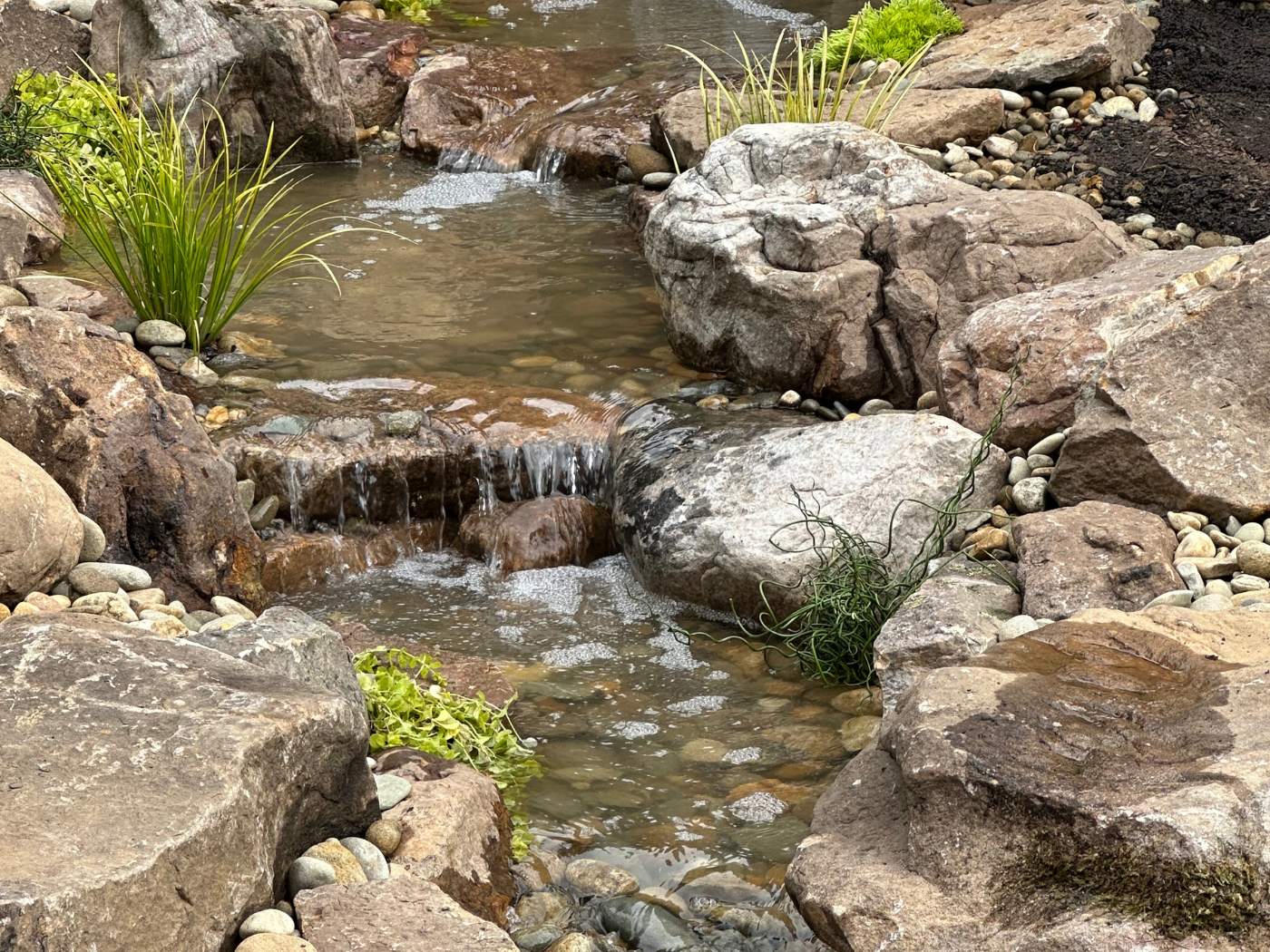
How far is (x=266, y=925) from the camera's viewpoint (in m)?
A: 2.91

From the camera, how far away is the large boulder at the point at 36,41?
906 centimetres

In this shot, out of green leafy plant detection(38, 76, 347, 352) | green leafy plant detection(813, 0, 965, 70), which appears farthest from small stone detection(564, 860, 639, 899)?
green leafy plant detection(813, 0, 965, 70)

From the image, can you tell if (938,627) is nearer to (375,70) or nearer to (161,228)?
(161,228)

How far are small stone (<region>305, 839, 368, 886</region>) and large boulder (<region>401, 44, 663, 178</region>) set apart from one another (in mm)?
6831

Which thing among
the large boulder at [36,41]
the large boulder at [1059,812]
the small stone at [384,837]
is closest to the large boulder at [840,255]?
the large boulder at [1059,812]

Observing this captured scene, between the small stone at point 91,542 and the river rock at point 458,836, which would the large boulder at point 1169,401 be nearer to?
the river rock at point 458,836

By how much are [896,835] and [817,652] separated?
71.0 inches

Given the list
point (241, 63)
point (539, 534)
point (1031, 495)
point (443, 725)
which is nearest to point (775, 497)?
point (1031, 495)

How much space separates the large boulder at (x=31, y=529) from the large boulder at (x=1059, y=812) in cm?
228

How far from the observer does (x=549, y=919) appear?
12.3ft

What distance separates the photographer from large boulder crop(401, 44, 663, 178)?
9.61m

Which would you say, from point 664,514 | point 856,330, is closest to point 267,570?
point 664,514

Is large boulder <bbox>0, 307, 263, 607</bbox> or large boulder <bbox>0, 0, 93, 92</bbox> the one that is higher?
large boulder <bbox>0, 0, 93, 92</bbox>

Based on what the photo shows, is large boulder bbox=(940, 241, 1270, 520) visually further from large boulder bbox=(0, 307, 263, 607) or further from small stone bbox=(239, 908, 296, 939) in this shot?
small stone bbox=(239, 908, 296, 939)
